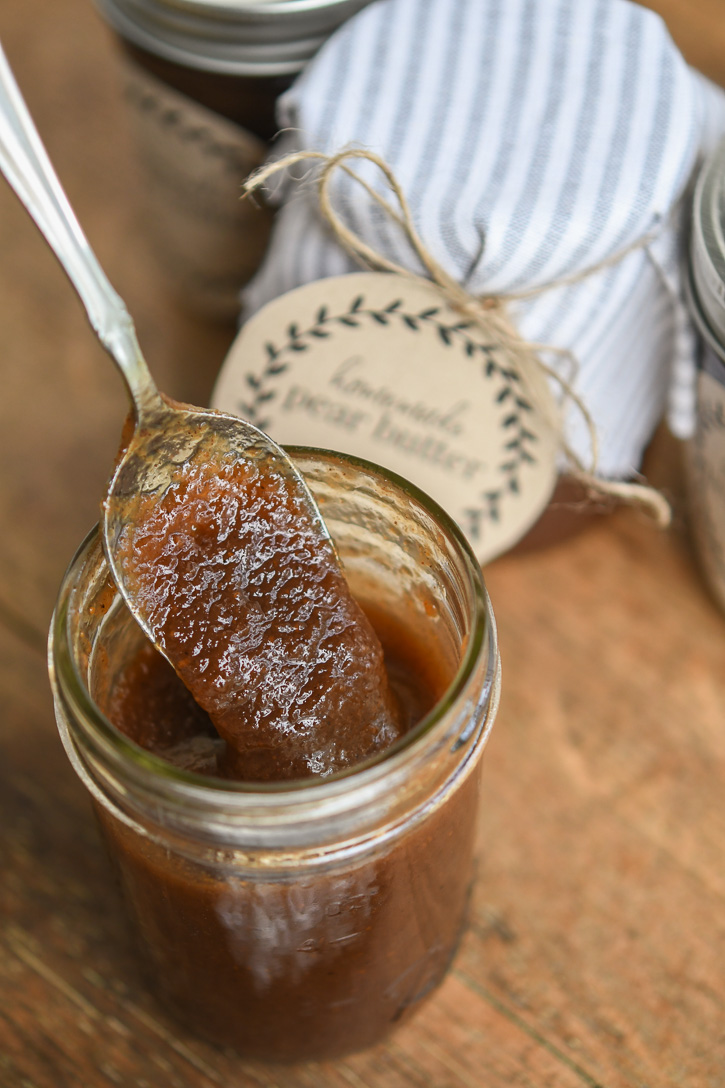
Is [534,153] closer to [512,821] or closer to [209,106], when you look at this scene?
[209,106]

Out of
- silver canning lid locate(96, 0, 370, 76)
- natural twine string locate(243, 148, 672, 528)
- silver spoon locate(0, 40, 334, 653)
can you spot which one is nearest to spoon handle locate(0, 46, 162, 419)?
silver spoon locate(0, 40, 334, 653)

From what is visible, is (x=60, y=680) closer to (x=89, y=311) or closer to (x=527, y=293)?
(x=89, y=311)

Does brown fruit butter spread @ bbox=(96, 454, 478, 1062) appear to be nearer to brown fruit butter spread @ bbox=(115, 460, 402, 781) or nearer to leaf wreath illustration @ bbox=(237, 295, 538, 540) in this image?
brown fruit butter spread @ bbox=(115, 460, 402, 781)

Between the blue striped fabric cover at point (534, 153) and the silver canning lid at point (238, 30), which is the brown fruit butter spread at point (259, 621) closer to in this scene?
the blue striped fabric cover at point (534, 153)

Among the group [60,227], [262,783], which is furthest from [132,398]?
[262,783]

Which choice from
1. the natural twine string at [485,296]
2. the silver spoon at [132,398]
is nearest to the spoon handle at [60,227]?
the silver spoon at [132,398]

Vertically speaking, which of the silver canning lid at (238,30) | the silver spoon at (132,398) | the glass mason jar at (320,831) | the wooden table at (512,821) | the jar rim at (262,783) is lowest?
the wooden table at (512,821)

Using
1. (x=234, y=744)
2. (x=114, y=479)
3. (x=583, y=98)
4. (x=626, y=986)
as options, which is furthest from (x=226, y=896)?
(x=583, y=98)
